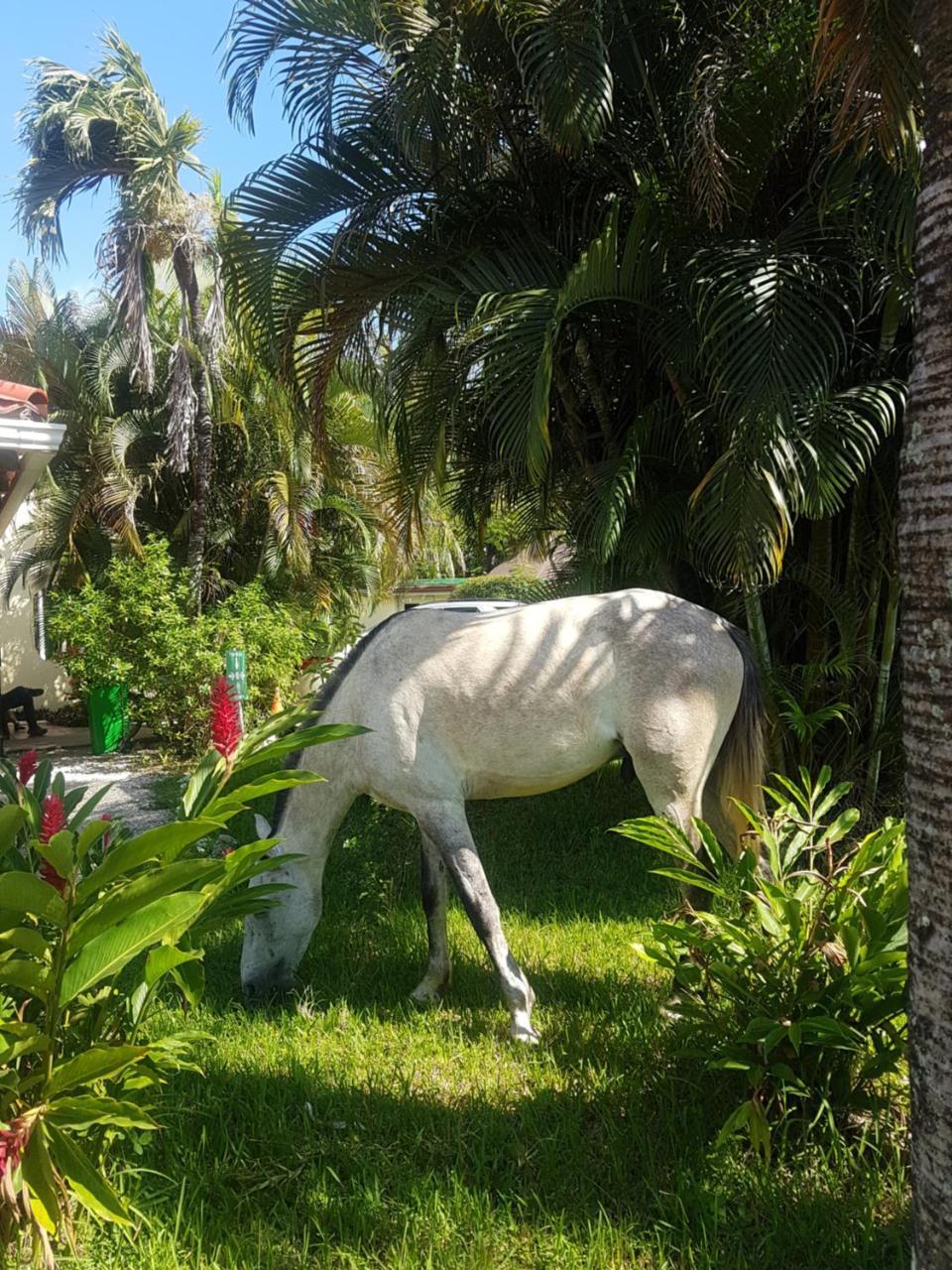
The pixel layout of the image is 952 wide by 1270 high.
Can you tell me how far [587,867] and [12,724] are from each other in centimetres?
1222

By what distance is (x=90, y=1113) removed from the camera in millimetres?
2148

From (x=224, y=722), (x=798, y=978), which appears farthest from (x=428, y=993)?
(x=224, y=722)

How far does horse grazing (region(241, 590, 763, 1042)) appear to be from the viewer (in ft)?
12.0

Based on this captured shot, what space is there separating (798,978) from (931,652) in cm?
137

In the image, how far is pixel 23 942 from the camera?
204 cm

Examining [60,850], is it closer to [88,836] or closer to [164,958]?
[88,836]

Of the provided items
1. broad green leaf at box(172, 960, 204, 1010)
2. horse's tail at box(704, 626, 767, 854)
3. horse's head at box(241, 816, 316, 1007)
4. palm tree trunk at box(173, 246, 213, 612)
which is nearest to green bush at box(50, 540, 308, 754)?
palm tree trunk at box(173, 246, 213, 612)

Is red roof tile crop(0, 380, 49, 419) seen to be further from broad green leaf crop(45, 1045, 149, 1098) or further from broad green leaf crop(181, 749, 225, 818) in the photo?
broad green leaf crop(45, 1045, 149, 1098)

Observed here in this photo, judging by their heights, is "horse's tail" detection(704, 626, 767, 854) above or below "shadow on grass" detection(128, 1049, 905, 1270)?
above

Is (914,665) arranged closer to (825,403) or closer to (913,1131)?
(913,1131)

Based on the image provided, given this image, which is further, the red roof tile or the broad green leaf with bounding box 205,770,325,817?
the red roof tile

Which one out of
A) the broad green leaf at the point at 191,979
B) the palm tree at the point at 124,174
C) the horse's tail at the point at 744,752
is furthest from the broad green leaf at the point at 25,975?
the palm tree at the point at 124,174

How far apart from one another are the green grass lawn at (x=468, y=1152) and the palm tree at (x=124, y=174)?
938 centimetres

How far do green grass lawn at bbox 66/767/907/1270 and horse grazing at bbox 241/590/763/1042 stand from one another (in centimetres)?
33
